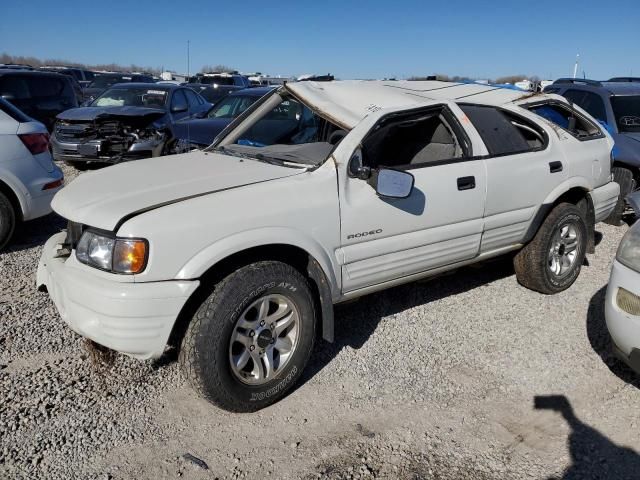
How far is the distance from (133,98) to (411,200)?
8512 mm

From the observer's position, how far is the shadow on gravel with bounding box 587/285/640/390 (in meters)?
3.65

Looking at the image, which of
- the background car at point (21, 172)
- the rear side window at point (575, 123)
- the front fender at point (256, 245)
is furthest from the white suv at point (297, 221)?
the background car at point (21, 172)

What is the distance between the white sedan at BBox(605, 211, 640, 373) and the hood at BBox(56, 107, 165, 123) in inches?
311

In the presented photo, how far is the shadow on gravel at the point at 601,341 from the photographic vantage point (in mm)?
3652

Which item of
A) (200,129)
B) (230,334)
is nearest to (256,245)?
(230,334)

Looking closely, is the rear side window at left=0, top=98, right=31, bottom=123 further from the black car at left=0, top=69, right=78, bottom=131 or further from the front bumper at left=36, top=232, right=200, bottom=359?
the black car at left=0, top=69, right=78, bottom=131

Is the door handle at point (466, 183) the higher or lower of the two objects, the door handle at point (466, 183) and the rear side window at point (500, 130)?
the lower

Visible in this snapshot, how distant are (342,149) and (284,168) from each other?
0.38m

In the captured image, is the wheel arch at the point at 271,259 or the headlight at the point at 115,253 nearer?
the headlight at the point at 115,253

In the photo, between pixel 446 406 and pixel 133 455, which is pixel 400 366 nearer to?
pixel 446 406

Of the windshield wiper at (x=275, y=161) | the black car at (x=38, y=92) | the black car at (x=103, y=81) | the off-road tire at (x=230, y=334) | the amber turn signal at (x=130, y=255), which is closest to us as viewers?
the amber turn signal at (x=130, y=255)

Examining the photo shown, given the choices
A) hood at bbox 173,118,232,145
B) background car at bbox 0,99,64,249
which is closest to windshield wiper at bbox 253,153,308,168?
background car at bbox 0,99,64,249

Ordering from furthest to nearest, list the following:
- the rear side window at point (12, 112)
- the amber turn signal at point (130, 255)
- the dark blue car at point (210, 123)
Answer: the dark blue car at point (210, 123) → the rear side window at point (12, 112) → the amber turn signal at point (130, 255)

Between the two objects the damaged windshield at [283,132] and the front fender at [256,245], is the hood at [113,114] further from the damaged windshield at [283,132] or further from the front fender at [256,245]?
the front fender at [256,245]
